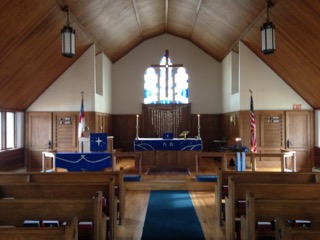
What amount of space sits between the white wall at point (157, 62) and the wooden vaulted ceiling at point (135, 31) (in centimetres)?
108

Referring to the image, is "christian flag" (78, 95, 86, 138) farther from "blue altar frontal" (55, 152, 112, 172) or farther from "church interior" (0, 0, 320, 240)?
"blue altar frontal" (55, 152, 112, 172)

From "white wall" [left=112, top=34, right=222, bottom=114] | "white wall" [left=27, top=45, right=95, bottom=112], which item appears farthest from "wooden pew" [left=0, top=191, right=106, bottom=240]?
"white wall" [left=112, top=34, right=222, bottom=114]

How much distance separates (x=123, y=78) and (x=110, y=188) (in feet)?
31.4

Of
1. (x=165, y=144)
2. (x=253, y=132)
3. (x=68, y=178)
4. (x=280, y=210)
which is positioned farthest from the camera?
(x=165, y=144)

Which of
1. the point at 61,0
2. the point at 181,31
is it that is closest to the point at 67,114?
the point at 61,0

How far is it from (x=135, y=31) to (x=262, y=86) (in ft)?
15.2

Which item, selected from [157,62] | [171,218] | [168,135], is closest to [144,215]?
[171,218]

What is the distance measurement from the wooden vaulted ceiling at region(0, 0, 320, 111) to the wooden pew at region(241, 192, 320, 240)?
4.38 m

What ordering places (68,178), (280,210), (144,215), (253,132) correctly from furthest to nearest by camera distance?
(253,132) < (144,215) < (68,178) < (280,210)

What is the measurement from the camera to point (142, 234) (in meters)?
4.74

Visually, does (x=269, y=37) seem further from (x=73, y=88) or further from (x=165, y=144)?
(x=73, y=88)

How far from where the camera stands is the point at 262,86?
33.3 feet

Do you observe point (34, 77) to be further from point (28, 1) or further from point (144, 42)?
point (144, 42)

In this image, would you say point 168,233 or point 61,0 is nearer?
point 168,233
